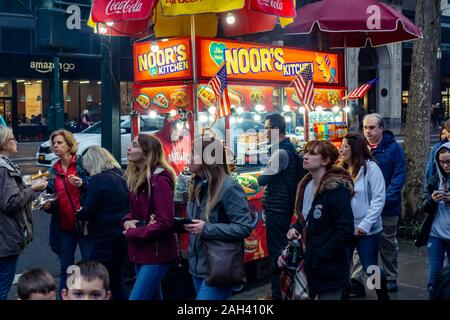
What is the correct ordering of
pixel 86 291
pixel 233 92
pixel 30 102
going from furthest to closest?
pixel 30 102 → pixel 233 92 → pixel 86 291

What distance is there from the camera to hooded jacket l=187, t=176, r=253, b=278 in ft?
13.0

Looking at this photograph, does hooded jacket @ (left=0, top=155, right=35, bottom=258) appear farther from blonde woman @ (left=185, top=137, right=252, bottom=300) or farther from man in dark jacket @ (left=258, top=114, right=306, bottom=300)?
man in dark jacket @ (left=258, top=114, right=306, bottom=300)

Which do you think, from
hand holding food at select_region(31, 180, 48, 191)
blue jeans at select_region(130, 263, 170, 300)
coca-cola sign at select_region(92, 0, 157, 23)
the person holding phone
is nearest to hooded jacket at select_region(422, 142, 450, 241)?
the person holding phone

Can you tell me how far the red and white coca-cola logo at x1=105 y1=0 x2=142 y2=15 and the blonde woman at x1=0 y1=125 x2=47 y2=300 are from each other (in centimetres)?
279

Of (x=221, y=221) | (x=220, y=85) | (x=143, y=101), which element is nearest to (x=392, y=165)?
(x=220, y=85)

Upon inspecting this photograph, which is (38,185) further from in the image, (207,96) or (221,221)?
(207,96)

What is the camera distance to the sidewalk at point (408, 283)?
6102 mm

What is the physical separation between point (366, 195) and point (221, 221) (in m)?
1.60


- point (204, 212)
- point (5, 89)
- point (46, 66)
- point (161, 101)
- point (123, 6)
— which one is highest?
point (46, 66)

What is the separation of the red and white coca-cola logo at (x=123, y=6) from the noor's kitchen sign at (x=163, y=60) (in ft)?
2.18

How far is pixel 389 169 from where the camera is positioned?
611 centimetres

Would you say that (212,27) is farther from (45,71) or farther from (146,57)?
(45,71)

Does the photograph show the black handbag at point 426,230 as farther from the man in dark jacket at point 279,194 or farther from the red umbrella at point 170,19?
the red umbrella at point 170,19

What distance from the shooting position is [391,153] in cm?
610
